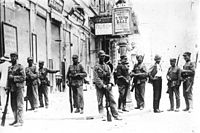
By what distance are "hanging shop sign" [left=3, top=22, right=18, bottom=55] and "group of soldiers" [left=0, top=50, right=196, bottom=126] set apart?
59mm

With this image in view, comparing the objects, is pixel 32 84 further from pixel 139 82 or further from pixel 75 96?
pixel 139 82

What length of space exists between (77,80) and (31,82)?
0.64 meters

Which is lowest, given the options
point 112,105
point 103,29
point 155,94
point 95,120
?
point 95,120

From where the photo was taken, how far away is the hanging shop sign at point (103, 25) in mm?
4530

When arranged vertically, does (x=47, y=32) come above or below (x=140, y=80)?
above

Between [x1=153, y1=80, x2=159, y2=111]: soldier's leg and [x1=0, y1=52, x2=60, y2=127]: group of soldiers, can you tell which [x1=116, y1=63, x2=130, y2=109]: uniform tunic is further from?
[x1=0, y1=52, x2=60, y2=127]: group of soldiers

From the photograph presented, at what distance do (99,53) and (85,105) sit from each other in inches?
24.5

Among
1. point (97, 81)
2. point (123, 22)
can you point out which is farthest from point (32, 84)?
point (123, 22)

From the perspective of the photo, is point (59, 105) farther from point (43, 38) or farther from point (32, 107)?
point (43, 38)

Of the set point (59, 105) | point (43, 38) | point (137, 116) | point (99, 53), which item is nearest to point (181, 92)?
point (137, 116)

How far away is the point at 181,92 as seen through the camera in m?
4.61

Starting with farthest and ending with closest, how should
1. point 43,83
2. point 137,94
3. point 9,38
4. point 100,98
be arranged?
point 137,94
point 100,98
point 43,83
point 9,38

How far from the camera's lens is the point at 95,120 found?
13.8 ft

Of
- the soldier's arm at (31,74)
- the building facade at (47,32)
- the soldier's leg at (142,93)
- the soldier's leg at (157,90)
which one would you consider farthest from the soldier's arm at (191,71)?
the soldier's arm at (31,74)
